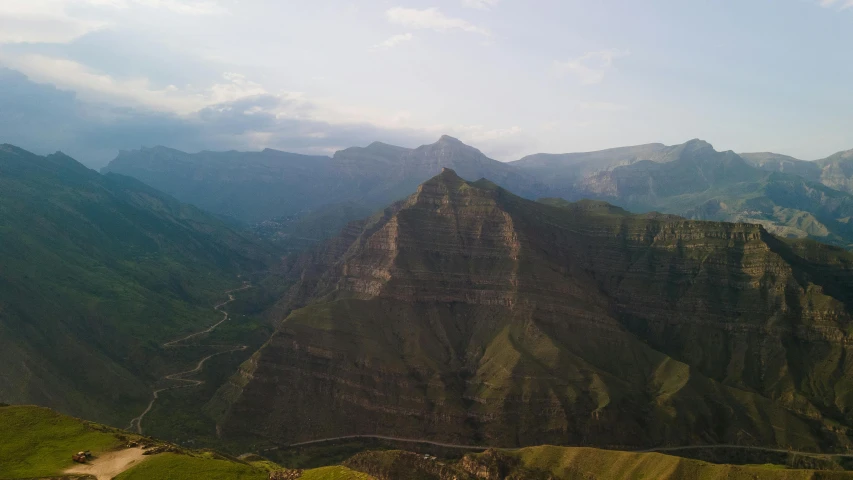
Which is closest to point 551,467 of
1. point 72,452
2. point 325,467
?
point 325,467

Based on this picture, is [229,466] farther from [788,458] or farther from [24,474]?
[788,458]

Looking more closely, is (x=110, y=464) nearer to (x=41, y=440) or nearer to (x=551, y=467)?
(x=41, y=440)

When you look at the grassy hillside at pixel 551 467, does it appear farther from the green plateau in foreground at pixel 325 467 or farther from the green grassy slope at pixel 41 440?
the green grassy slope at pixel 41 440

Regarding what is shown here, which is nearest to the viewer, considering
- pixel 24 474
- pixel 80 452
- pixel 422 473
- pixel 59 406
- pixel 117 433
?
pixel 24 474

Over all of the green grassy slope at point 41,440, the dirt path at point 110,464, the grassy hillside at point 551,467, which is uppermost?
the green grassy slope at point 41,440

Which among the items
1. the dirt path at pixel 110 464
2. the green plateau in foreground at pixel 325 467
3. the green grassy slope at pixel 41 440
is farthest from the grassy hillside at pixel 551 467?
the green grassy slope at pixel 41 440

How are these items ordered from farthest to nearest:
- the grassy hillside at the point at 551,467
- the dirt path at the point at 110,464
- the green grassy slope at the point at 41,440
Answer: the grassy hillside at the point at 551,467
the green grassy slope at the point at 41,440
the dirt path at the point at 110,464

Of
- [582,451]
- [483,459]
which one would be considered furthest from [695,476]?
[483,459]
